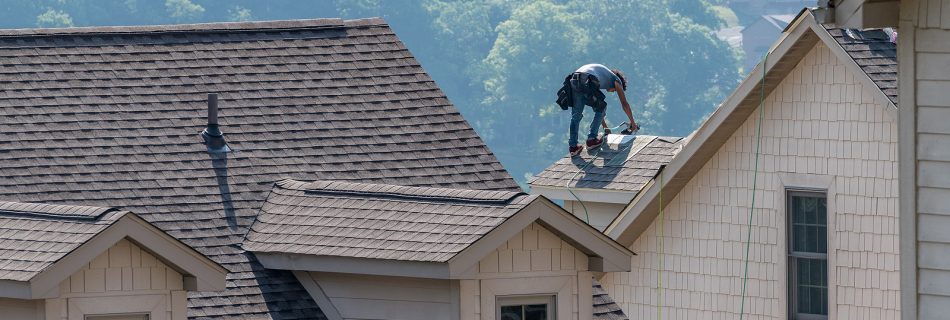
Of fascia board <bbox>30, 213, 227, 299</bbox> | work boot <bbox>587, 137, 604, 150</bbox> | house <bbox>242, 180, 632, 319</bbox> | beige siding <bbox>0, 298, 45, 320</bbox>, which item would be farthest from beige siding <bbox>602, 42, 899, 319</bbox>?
beige siding <bbox>0, 298, 45, 320</bbox>

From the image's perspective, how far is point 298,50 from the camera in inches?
677

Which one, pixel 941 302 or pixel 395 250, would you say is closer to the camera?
pixel 941 302

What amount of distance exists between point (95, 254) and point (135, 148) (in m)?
2.91

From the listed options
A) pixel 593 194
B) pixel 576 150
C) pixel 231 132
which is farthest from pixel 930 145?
pixel 576 150

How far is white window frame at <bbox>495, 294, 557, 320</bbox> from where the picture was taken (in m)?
13.7

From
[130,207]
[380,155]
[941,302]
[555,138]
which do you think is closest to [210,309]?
[130,207]

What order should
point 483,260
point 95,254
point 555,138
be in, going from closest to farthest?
point 95,254 < point 483,260 < point 555,138

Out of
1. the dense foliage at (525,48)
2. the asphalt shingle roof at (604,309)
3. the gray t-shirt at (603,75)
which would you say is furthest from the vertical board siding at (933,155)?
the dense foliage at (525,48)

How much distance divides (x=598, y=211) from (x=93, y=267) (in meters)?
10.6

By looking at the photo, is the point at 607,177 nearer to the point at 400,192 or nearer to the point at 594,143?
the point at 594,143

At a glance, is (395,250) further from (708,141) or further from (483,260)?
(708,141)

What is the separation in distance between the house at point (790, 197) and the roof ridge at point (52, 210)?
726 centimetres

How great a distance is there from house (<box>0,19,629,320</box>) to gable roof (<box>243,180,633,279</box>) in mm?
63

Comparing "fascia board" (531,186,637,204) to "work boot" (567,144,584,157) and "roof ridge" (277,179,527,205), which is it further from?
"roof ridge" (277,179,527,205)
